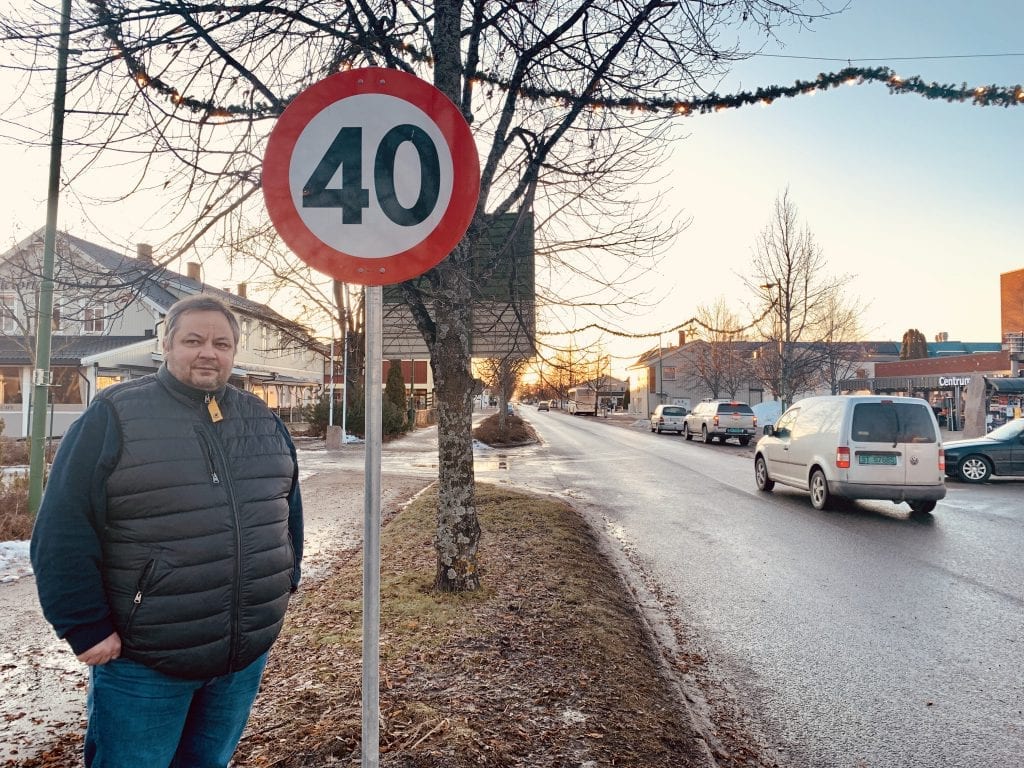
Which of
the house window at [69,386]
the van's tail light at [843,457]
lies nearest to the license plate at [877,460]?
the van's tail light at [843,457]

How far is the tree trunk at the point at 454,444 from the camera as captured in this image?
495cm

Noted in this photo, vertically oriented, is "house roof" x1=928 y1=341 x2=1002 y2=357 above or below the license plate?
above

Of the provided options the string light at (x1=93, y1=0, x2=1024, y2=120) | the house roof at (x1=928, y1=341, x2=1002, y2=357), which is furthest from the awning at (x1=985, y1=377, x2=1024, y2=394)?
the house roof at (x1=928, y1=341, x2=1002, y2=357)

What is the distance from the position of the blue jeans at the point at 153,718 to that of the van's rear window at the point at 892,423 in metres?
10.3

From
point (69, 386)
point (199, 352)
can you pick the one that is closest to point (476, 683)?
point (199, 352)

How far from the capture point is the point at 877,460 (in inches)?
401

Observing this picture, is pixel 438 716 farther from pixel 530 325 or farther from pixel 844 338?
pixel 844 338

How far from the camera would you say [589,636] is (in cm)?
423

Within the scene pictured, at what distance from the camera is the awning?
1080 inches

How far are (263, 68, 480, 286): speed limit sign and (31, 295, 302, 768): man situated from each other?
0.46 meters

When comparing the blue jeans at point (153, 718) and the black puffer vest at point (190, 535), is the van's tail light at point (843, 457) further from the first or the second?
the blue jeans at point (153, 718)

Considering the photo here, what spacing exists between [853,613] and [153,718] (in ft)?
17.6

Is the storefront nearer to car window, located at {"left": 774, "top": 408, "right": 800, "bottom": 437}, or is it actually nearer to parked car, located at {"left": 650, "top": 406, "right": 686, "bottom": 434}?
parked car, located at {"left": 650, "top": 406, "right": 686, "bottom": 434}

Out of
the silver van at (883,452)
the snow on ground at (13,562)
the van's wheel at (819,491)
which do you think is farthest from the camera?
the van's wheel at (819,491)
